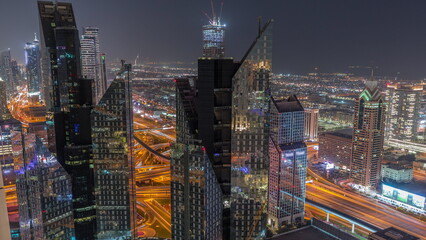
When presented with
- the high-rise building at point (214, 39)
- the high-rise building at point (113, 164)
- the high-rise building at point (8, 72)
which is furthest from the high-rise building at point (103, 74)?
the high-rise building at point (214, 39)

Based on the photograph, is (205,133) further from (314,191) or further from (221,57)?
(314,191)

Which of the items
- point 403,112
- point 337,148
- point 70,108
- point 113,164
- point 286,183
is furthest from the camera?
point 403,112

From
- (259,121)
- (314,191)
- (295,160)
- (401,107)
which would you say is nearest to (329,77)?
(401,107)

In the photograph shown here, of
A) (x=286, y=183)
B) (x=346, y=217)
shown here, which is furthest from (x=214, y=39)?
(x=346, y=217)

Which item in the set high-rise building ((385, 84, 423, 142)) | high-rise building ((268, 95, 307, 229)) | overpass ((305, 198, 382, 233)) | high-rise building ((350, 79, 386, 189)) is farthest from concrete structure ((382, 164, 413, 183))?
high-rise building ((385, 84, 423, 142))

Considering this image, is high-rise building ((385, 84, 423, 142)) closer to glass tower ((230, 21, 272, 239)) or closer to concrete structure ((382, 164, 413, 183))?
concrete structure ((382, 164, 413, 183))

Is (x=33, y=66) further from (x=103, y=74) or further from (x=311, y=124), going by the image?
(x=311, y=124)
